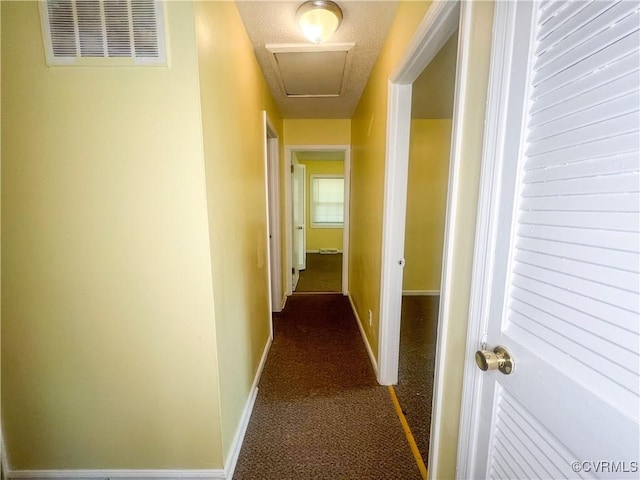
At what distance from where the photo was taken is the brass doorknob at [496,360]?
2.23 feet

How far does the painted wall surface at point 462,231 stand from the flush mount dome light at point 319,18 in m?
0.84

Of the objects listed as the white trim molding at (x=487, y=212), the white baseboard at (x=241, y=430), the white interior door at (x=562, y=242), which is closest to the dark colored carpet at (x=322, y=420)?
the white baseboard at (x=241, y=430)

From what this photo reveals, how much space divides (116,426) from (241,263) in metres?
0.91

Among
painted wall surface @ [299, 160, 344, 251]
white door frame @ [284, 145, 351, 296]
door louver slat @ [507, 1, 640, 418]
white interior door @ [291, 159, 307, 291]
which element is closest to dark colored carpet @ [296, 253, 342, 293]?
white interior door @ [291, 159, 307, 291]

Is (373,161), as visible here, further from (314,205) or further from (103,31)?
(314,205)

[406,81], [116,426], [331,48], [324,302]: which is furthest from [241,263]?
[324,302]

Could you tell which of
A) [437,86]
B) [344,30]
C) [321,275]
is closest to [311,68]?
[344,30]

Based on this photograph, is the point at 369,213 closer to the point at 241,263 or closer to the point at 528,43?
the point at 241,263

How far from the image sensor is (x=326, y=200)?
6375 millimetres

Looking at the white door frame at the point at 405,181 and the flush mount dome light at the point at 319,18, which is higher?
the flush mount dome light at the point at 319,18

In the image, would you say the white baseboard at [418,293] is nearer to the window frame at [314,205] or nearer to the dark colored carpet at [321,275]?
the dark colored carpet at [321,275]

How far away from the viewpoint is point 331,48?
1.75 meters

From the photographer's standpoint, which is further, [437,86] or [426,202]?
[426,202]

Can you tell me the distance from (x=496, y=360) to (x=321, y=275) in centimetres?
393
